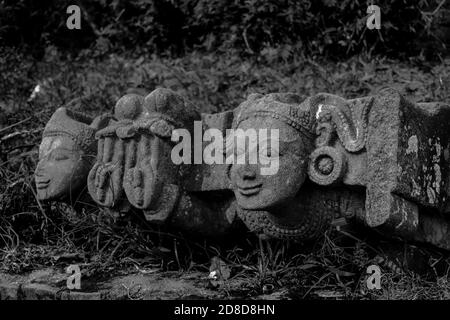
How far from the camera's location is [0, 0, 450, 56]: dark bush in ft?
20.1

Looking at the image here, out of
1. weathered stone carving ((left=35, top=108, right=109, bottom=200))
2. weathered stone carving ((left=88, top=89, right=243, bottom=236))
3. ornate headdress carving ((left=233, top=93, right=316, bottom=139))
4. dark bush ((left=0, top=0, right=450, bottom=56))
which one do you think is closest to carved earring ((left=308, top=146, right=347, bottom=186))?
ornate headdress carving ((left=233, top=93, right=316, bottom=139))

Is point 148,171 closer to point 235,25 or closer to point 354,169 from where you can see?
point 354,169

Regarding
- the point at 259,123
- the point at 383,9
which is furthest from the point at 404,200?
the point at 383,9

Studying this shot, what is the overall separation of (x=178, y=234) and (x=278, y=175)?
0.82m

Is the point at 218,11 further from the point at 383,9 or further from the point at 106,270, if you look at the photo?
the point at 106,270

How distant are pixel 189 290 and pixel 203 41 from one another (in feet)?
11.8

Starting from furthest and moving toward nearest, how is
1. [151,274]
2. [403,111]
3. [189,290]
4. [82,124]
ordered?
[82,124], [151,274], [189,290], [403,111]

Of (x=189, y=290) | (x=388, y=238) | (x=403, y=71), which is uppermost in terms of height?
(x=403, y=71)

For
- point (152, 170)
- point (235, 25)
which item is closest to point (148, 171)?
point (152, 170)

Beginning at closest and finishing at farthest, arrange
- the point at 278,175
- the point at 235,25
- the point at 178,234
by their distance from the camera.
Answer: the point at 278,175, the point at 178,234, the point at 235,25

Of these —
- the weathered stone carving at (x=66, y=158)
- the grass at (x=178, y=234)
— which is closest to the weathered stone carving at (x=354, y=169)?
the grass at (x=178, y=234)

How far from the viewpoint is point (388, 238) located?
3730 mm

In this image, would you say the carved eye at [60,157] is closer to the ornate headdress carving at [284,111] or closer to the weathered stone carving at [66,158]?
the weathered stone carving at [66,158]

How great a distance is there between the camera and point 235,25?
661 centimetres
